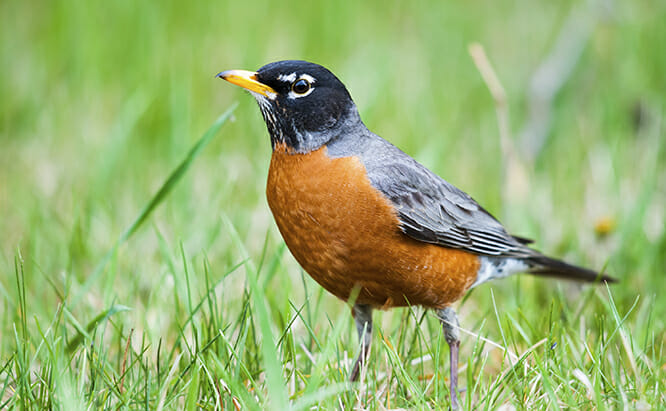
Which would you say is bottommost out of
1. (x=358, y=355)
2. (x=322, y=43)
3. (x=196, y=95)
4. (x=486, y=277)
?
(x=358, y=355)

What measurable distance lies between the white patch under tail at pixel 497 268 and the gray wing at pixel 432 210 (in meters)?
0.06

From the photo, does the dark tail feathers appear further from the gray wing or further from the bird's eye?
the bird's eye

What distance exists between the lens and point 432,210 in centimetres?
338

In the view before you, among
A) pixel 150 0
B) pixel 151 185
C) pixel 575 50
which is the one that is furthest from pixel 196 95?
pixel 575 50

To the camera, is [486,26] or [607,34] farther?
[486,26]

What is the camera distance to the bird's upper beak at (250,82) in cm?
320

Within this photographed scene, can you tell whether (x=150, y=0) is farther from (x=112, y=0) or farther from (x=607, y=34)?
(x=607, y=34)

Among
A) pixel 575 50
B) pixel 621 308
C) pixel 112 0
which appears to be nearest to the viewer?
pixel 621 308

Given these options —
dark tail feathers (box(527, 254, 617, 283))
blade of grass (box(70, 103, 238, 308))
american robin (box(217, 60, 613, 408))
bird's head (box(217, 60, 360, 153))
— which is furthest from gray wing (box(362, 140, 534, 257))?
blade of grass (box(70, 103, 238, 308))

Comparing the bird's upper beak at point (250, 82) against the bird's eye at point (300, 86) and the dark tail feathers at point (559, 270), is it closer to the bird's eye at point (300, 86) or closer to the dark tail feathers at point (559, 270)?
the bird's eye at point (300, 86)

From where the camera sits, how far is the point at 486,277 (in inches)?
146

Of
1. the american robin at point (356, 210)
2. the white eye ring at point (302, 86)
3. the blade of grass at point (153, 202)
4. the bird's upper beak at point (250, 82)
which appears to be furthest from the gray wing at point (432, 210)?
the blade of grass at point (153, 202)

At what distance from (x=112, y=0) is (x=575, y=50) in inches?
173

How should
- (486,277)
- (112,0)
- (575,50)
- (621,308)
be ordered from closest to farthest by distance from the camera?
(486,277), (621,308), (575,50), (112,0)
